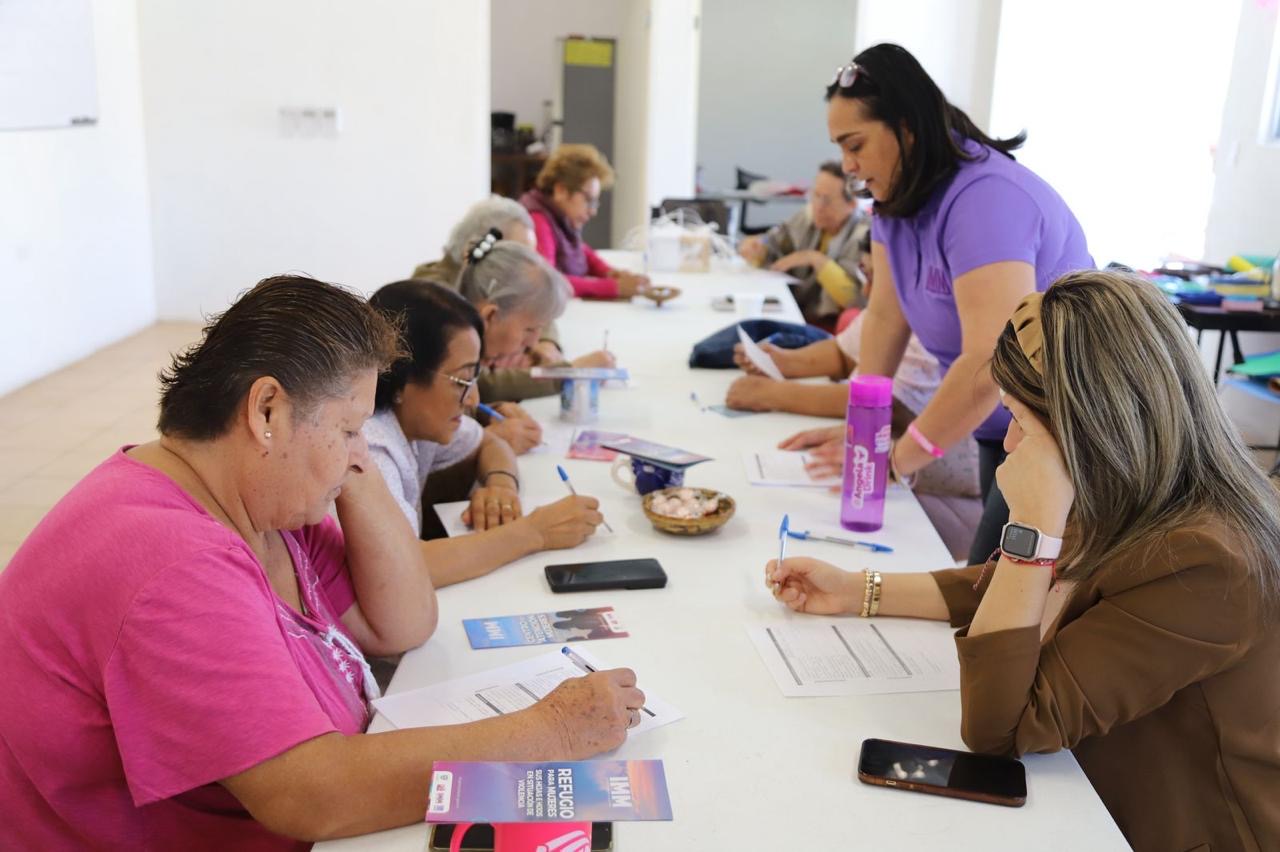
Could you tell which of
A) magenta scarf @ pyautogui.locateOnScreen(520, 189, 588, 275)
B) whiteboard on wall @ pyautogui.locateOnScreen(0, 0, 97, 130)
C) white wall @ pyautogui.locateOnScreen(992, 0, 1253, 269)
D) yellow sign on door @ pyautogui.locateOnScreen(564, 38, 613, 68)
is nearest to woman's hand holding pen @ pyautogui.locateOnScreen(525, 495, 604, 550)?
magenta scarf @ pyautogui.locateOnScreen(520, 189, 588, 275)

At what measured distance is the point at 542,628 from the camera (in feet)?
5.49

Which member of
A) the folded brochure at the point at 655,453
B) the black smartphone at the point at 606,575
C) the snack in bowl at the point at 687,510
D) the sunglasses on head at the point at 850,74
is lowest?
the black smartphone at the point at 606,575

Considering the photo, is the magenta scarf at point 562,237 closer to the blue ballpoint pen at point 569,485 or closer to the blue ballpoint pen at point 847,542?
the blue ballpoint pen at point 569,485

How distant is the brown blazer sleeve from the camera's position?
1.27 meters

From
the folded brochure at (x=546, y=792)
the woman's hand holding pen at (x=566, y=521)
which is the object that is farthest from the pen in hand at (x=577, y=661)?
the woman's hand holding pen at (x=566, y=521)

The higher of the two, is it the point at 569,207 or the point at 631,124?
the point at 631,124

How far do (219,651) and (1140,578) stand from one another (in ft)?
3.26

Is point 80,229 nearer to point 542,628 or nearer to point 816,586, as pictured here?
point 542,628

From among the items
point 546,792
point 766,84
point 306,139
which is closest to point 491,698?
point 546,792

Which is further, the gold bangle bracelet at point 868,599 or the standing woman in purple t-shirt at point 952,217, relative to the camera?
the standing woman in purple t-shirt at point 952,217

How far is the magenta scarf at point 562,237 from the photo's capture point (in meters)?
5.03

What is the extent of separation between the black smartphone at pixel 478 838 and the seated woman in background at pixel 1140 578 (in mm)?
467

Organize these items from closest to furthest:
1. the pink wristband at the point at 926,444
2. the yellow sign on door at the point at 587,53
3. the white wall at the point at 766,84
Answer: the pink wristband at the point at 926,444
the yellow sign on door at the point at 587,53
the white wall at the point at 766,84

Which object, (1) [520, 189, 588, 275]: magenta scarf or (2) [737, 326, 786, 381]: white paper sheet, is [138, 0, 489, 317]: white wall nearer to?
(1) [520, 189, 588, 275]: magenta scarf
